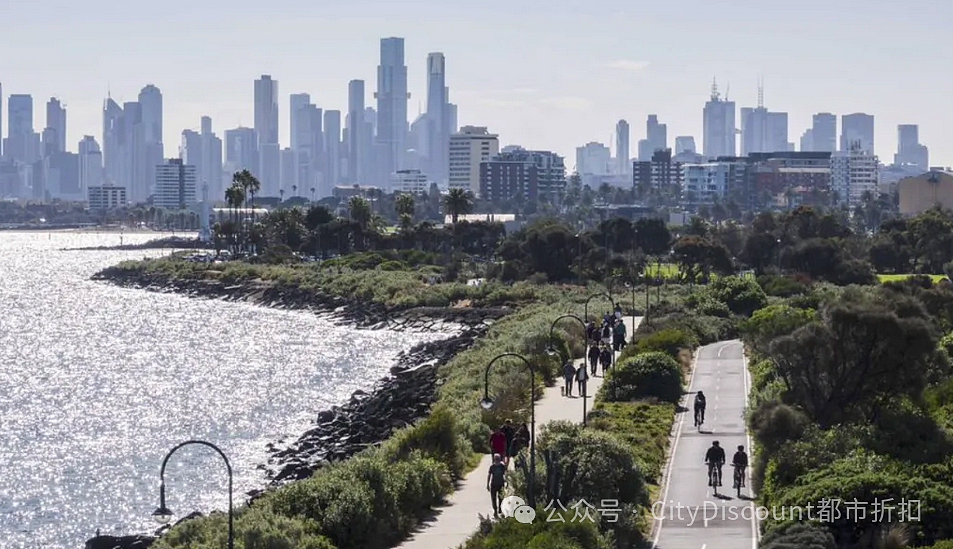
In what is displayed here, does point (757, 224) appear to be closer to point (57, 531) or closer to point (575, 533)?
point (57, 531)

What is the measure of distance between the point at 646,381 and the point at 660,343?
9.45m

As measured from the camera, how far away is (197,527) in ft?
92.6

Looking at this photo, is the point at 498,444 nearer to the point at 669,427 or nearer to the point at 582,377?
the point at 669,427

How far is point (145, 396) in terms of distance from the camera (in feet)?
193

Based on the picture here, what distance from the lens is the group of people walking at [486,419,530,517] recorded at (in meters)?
27.7

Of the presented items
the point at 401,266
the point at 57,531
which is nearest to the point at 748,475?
the point at 57,531

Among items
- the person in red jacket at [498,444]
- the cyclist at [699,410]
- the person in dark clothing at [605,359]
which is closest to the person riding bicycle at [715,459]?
the person in red jacket at [498,444]

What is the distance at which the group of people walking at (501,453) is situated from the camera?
2766 cm

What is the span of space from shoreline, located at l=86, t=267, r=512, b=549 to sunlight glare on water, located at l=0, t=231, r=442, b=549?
3.43ft

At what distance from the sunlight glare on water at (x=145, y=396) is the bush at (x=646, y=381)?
33.2ft

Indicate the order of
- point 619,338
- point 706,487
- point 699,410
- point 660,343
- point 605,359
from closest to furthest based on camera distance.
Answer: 1. point 706,487
2. point 699,410
3. point 605,359
4. point 660,343
5. point 619,338

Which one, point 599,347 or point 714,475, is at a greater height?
point 599,347

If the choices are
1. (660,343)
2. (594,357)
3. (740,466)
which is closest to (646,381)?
(594,357)

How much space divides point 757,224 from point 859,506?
99254 mm
